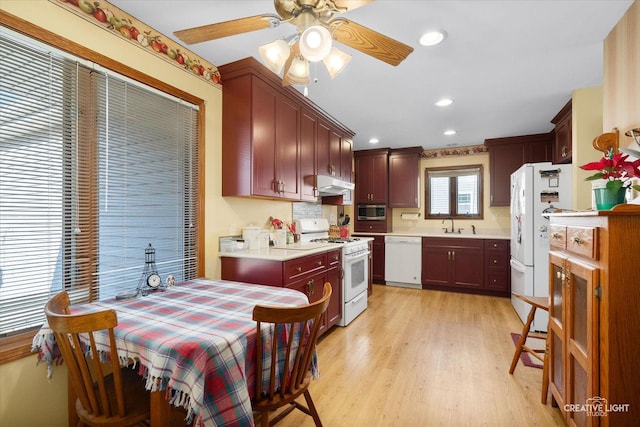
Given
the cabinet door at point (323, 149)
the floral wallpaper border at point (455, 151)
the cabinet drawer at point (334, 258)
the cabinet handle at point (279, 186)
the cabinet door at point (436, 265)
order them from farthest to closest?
the floral wallpaper border at point (455, 151) < the cabinet door at point (436, 265) < the cabinet door at point (323, 149) < the cabinet drawer at point (334, 258) < the cabinet handle at point (279, 186)

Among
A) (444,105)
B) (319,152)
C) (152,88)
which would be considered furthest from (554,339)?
(152,88)

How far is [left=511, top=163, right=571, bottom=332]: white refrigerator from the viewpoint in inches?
119

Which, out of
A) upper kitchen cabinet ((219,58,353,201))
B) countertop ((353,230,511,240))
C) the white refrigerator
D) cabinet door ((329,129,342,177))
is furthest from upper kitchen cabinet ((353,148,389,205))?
upper kitchen cabinet ((219,58,353,201))

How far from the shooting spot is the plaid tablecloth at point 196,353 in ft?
3.24

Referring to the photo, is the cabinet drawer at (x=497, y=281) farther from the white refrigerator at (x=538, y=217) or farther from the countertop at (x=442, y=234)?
the white refrigerator at (x=538, y=217)

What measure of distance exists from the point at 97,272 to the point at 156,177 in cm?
69

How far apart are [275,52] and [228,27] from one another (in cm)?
23

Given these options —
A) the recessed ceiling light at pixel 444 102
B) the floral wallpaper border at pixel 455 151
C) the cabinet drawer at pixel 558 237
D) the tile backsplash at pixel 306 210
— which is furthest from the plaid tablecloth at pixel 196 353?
the floral wallpaper border at pixel 455 151

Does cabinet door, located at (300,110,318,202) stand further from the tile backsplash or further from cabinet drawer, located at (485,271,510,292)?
cabinet drawer, located at (485,271,510,292)

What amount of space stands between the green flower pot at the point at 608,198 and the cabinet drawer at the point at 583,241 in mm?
145

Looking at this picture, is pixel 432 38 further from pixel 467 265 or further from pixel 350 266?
pixel 467 265

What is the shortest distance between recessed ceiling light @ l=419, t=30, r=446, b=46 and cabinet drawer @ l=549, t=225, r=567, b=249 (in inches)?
54.2

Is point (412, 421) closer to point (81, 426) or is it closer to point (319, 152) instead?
point (81, 426)

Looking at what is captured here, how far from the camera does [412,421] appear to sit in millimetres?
1734
